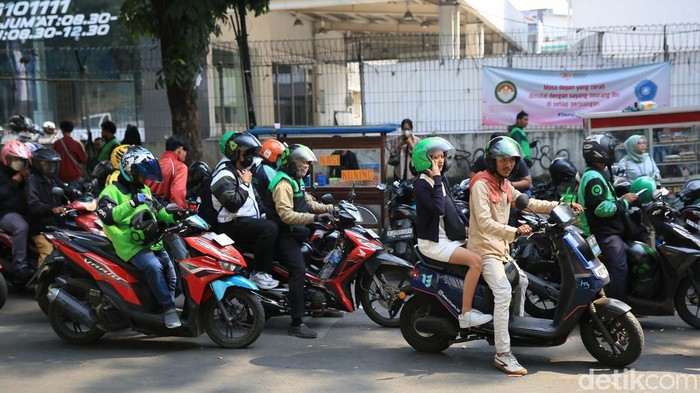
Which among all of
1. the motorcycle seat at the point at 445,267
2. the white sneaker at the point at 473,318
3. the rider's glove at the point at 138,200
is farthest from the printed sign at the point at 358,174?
the white sneaker at the point at 473,318

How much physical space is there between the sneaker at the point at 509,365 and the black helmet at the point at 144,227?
2895 mm

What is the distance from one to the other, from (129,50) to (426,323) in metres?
13.5

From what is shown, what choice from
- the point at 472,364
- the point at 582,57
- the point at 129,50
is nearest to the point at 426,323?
the point at 472,364

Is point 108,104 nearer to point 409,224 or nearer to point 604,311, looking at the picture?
point 409,224

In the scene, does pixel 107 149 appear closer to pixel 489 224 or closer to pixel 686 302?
pixel 489 224

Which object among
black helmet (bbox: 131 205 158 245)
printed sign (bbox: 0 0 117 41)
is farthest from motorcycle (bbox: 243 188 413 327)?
printed sign (bbox: 0 0 117 41)

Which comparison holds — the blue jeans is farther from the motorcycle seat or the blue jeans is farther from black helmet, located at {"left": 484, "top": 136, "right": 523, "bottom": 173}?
black helmet, located at {"left": 484, "top": 136, "right": 523, "bottom": 173}

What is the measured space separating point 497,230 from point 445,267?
60cm

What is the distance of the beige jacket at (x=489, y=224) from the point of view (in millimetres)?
5656

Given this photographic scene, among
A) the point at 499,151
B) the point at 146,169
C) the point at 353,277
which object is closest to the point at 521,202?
the point at 499,151

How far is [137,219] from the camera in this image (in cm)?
613

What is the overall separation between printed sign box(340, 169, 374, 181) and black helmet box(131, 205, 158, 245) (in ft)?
16.3

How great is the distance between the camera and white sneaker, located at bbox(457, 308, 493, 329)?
5.80 meters

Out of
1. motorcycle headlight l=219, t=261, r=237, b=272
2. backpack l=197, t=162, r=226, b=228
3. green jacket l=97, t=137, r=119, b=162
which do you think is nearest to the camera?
motorcycle headlight l=219, t=261, r=237, b=272
